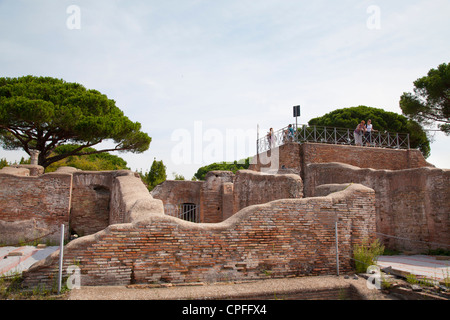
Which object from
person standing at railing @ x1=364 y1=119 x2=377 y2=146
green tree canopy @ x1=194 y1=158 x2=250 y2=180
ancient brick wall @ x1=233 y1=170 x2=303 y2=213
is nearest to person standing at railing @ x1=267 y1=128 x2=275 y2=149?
person standing at railing @ x1=364 y1=119 x2=377 y2=146

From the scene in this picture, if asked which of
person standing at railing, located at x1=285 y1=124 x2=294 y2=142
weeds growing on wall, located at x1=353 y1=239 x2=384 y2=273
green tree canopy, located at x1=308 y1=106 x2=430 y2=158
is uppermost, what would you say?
green tree canopy, located at x1=308 y1=106 x2=430 y2=158

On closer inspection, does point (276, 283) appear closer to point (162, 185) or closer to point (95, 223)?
point (95, 223)

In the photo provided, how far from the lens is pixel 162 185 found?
14.5 metres

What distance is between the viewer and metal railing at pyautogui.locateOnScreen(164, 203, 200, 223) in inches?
562

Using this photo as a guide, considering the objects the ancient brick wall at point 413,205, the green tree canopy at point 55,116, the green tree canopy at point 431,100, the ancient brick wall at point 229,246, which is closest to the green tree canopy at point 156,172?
the green tree canopy at point 55,116

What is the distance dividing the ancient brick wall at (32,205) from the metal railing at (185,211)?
4.79 m

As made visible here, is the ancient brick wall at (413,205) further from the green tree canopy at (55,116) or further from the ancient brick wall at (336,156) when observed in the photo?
the green tree canopy at (55,116)

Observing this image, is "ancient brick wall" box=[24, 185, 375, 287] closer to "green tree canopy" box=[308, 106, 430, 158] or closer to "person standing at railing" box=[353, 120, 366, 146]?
"person standing at railing" box=[353, 120, 366, 146]

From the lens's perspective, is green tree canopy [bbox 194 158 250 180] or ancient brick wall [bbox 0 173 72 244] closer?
ancient brick wall [bbox 0 173 72 244]

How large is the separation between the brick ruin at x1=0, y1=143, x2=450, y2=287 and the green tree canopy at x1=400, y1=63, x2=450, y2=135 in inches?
366

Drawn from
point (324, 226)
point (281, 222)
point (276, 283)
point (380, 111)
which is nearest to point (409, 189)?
point (324, 226)

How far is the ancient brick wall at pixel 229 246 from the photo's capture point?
514 cm

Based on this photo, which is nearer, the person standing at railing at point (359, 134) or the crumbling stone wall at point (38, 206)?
the crumbling stone wall at point (38, 206)
